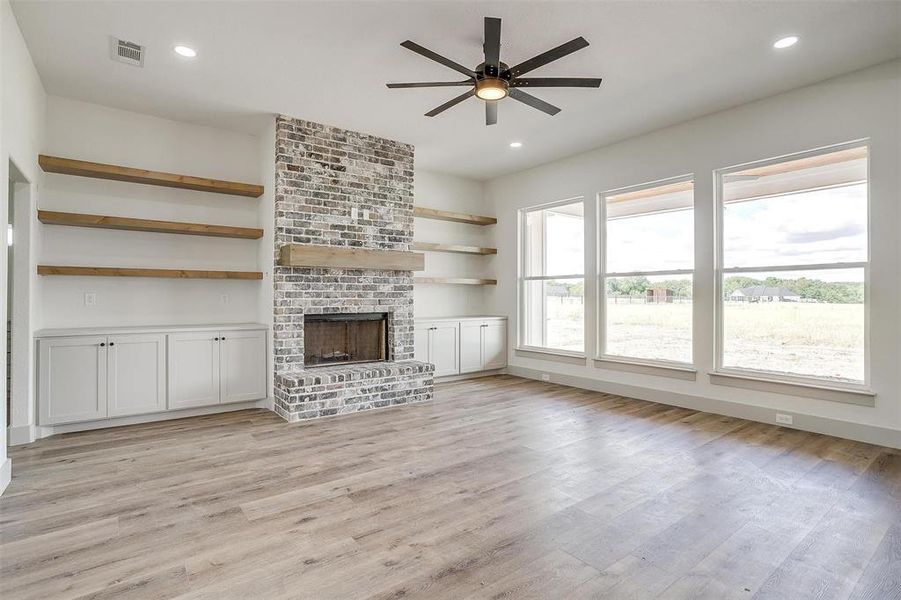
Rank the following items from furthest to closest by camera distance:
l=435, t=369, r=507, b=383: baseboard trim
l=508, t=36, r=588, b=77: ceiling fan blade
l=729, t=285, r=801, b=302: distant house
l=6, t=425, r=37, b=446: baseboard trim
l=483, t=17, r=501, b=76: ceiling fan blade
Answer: l=435, t=369, r=507, b=383: baseboard trim
l=729, t=285, r=801, b=302: distant house
l=6, t=425, r=37, b=446: baseboard trim
l=508, t=36, r=588, b=77: ceiling fan blade
l=483, t=17, r=501, b=76: ceiling fan blade

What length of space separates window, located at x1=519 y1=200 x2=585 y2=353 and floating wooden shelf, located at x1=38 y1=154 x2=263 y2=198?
3800 mm

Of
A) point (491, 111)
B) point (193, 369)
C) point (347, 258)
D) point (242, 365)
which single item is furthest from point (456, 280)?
point (193, 369)

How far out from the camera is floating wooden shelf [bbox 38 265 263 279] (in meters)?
4.17

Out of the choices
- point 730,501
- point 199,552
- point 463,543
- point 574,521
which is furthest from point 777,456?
point 199,552

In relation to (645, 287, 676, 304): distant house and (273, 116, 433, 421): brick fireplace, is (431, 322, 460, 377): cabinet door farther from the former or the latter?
(645, 287, 676, 304): distant house

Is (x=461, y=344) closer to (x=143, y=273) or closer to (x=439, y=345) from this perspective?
(x=439, y=345)

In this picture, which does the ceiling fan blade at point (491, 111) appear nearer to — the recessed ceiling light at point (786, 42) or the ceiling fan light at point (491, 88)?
the ceiling fan light at point (491, 88)

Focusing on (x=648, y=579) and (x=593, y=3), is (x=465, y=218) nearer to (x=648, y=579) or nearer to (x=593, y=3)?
(x=593, y=3)

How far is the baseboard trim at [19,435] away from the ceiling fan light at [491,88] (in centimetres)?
440

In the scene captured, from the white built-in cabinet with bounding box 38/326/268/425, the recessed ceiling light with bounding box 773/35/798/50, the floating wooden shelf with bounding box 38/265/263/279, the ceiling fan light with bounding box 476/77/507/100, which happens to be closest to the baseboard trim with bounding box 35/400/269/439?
the white built-in cabinet with bounding box 38/326/268/425

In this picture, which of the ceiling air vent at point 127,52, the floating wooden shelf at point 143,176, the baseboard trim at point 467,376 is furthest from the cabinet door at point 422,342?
the ceiling air vent at point 127,52

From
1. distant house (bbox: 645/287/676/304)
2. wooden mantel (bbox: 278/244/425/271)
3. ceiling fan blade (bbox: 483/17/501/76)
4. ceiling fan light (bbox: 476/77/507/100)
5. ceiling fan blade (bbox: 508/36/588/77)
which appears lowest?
distant house (bbox: 645/287/676/304)

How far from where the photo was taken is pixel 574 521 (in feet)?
8.18

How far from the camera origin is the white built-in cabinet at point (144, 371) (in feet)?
13.0
